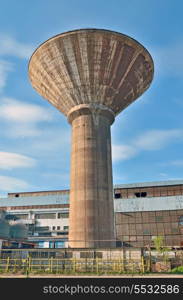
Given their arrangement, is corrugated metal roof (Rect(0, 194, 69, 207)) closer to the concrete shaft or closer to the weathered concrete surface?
the concrete shaft

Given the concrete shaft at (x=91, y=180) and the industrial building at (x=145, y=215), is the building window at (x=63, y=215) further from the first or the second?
the concrete shaft at (x=91, y=180)

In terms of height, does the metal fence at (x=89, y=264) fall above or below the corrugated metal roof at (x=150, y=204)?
below

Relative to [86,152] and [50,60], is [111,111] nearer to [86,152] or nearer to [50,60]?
[86,152]

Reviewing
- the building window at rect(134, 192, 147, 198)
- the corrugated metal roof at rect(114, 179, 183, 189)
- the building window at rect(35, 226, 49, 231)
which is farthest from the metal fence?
the building window at rect(35, 226, 49, 231)

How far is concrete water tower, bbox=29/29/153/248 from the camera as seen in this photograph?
26859 millimetres

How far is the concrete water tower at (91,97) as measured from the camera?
26859mm

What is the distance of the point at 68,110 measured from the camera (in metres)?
31.1

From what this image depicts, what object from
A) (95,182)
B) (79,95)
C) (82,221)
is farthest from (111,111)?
(82,221)

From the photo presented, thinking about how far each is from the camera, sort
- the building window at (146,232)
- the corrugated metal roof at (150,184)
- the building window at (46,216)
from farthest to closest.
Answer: the building window at (46,216)
the corrugated metal roof at (150,184)
the building window at (146,232)

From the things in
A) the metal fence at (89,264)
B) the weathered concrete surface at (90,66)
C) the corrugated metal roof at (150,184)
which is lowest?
the metal fence at (89,264)

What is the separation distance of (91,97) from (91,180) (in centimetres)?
913

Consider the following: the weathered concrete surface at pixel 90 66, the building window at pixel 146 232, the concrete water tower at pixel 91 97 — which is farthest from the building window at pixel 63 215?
the weathered concrete surface at pixel 90 66

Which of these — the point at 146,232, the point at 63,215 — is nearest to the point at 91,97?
the point at 146,232

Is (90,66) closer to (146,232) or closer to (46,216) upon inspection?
(146,232)
